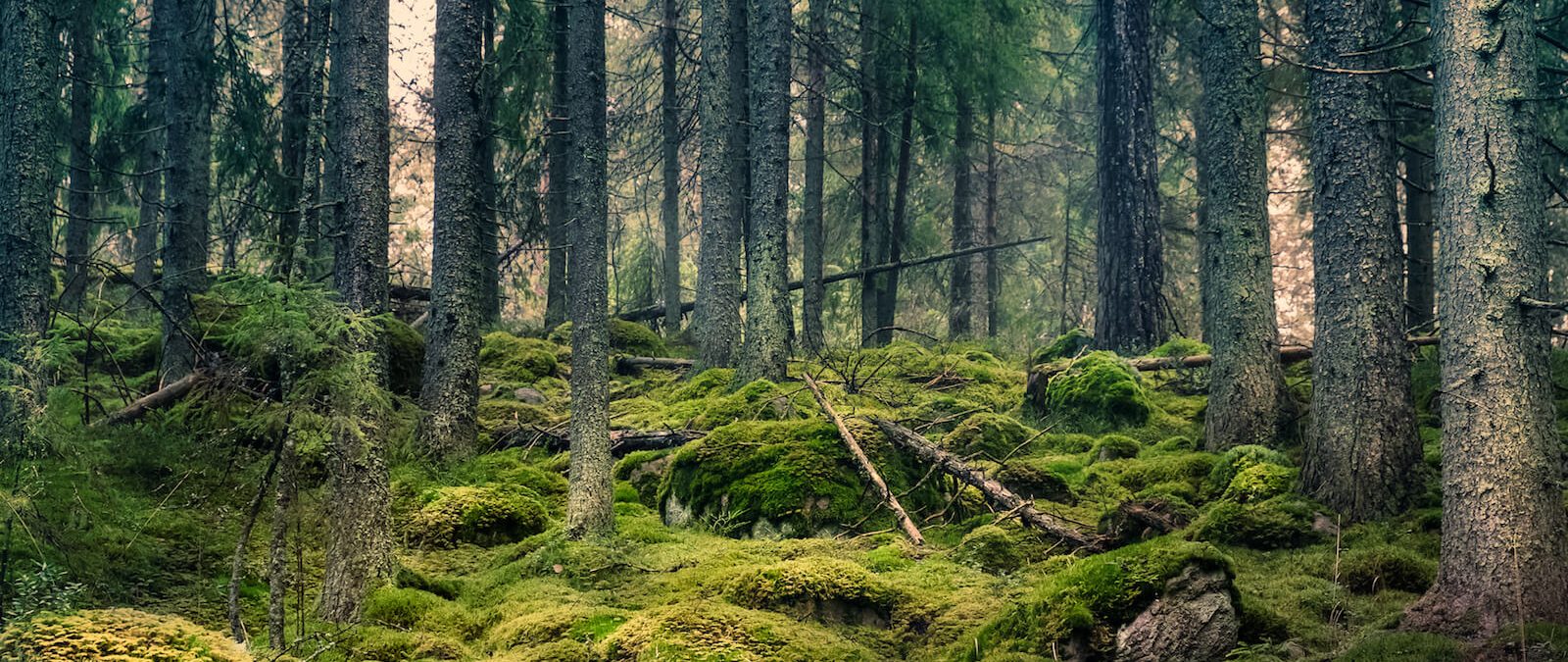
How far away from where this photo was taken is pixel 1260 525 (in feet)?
27.0

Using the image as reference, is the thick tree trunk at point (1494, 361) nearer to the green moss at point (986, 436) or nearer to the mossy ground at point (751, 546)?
the mossy ground at point (751, 546)

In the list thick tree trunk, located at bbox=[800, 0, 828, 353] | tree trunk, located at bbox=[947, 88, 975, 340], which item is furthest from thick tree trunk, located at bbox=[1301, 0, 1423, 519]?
tree trunk, located at bbox=[947, 88, 975, 340]

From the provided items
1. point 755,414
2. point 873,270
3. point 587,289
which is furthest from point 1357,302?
point 873,270

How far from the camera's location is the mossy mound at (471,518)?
894cm

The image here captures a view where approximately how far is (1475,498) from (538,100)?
48.9 feet

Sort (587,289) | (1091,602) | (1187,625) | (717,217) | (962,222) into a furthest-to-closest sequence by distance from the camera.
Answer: (962,222)
(717,217)
(587,289)
(1091,602)
(1187,625)

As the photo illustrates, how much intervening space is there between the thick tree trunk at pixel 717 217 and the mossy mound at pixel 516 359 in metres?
2.34

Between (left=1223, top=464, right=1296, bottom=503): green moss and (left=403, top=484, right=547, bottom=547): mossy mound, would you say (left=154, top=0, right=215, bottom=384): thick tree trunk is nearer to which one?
(left=403, top=484, right=547, bottom=547): mossy mound

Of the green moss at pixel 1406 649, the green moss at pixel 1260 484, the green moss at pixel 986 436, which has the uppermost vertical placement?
the green moss at pixel 986 436

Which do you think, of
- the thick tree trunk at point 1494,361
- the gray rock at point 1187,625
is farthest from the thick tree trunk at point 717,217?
the thick tree trunk at point 1494,361

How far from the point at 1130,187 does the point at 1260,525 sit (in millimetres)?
7964

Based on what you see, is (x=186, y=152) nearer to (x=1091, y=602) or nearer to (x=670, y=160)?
(x=670, y=160)

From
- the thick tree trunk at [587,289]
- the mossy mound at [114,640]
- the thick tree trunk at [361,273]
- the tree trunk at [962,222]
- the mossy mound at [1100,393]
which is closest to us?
the mossy mound at [114,640]

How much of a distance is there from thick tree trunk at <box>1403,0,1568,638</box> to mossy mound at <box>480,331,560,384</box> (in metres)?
11.5
